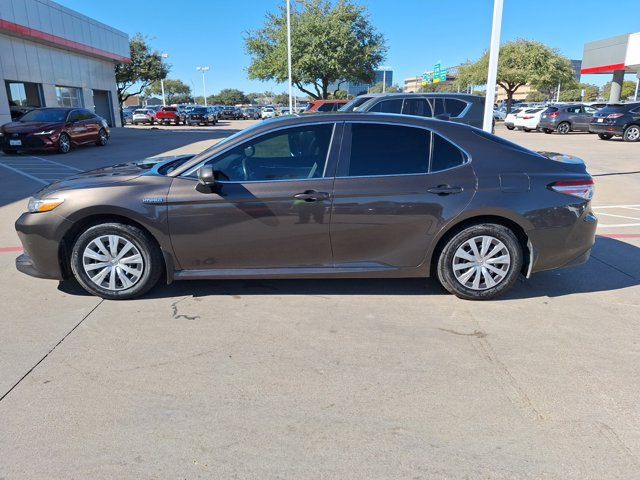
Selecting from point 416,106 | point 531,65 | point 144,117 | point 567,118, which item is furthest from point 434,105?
point 144,117

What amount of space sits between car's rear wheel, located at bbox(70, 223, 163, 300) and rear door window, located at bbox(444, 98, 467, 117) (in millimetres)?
8299

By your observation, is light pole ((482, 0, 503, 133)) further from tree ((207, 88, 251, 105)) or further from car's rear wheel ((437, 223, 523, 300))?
tree ((207, 88, 251, 105))

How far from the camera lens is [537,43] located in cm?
4184

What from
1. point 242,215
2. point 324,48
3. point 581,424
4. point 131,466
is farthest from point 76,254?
point 324,48

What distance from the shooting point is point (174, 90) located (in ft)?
351

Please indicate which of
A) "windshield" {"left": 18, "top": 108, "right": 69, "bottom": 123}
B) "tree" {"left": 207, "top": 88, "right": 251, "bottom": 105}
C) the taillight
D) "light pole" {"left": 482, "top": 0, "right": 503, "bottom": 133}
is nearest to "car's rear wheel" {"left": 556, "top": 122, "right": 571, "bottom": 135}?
"light pole" {"left": 482, "top": 0, "right": 503, "bottom": 133}

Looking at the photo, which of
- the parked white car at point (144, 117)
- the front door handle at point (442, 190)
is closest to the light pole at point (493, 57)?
the front door handle at point (442, 190)

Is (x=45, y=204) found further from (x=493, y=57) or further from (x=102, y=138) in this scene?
(x=102, y=138)

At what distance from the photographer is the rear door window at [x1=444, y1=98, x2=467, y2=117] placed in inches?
424

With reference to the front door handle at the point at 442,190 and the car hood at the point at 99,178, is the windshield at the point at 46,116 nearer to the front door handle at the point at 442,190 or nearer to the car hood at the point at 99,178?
the car hood at the point at 99,178

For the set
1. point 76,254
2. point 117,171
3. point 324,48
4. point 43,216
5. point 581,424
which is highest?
point 324,48

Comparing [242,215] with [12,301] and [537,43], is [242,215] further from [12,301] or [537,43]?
[537,43]

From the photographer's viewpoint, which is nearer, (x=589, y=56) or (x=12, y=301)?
(x=12, y=301)

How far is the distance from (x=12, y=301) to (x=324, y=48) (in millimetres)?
29968
